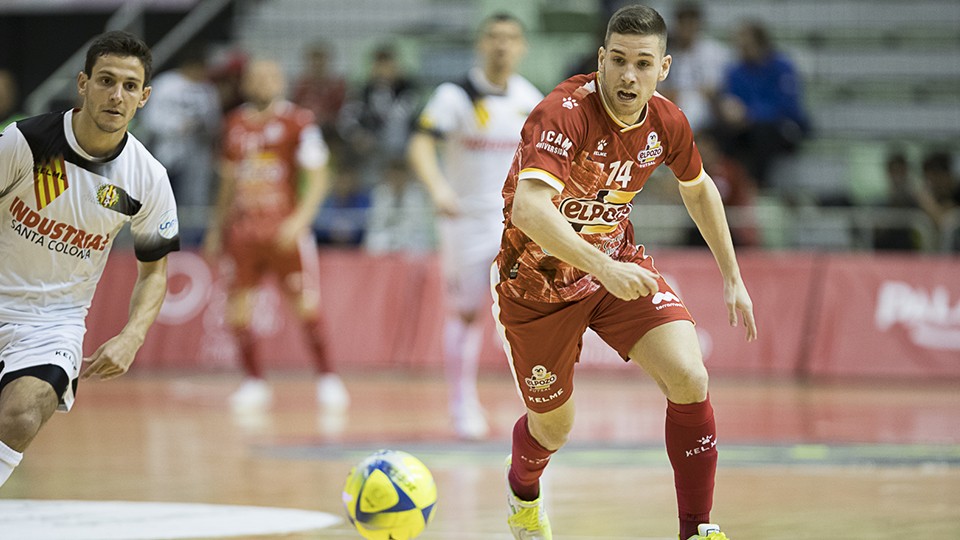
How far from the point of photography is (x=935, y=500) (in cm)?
743

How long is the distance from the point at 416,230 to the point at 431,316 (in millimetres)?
1319

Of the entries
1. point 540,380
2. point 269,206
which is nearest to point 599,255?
point 540,380

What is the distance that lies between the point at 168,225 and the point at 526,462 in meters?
1.89

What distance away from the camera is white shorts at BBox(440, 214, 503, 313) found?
10.5 m

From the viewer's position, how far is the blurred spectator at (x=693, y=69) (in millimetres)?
17156

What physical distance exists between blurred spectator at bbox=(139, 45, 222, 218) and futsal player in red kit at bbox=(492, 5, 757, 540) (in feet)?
40.9

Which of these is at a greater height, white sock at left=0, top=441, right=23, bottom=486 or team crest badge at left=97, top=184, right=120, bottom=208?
team crest badge at left=97, top=184, right=120, bottom=208

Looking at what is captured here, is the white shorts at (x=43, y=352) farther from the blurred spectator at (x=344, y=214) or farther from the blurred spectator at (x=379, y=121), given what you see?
the blurred spectator at (x=379, y=121)

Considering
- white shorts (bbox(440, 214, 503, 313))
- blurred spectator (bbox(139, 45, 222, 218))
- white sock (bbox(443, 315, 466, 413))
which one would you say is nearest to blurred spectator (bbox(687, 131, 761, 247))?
white sock (bbox(443, 315, 466, 413))

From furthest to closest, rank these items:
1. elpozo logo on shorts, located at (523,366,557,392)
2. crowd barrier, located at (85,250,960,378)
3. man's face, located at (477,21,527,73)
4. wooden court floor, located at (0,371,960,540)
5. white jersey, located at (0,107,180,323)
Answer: crowd barrier, located at (85,250,960,378)
man's face, located at (477,21,527,73)
wooden court floor, located at (0,371,960,540)
elpozo logo on shorts, located at (523,366,557,392)
white jersey, located at (0,107,180,323)

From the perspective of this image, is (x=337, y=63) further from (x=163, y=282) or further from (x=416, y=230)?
(x=163, y=282)

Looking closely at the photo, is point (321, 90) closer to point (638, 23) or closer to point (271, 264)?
point (271, 264)

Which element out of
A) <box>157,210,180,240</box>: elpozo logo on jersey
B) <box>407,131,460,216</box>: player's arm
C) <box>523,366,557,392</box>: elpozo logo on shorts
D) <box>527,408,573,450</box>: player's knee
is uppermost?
<box>157,210,180,240</box>: elpozo logo on jersey

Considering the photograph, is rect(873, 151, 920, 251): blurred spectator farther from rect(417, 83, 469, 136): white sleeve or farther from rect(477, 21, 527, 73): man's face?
rect(417, 83, 469, 136): white sleeve
